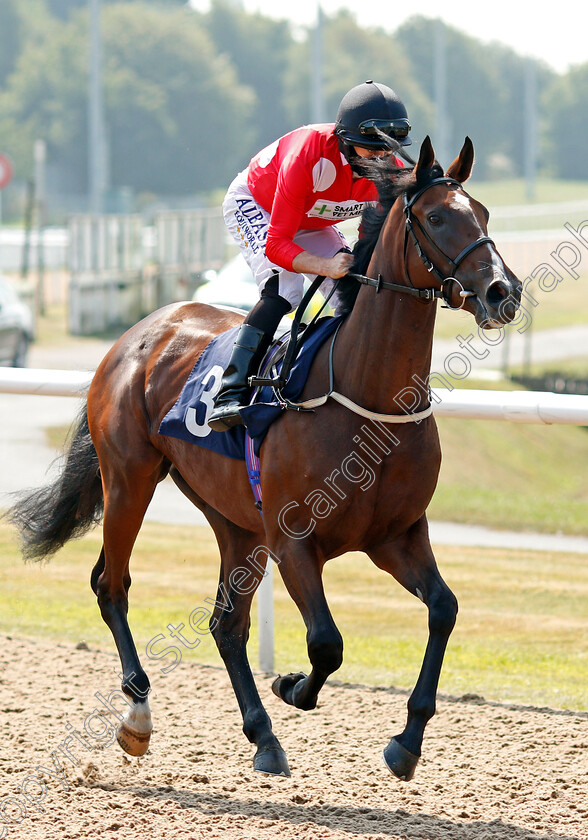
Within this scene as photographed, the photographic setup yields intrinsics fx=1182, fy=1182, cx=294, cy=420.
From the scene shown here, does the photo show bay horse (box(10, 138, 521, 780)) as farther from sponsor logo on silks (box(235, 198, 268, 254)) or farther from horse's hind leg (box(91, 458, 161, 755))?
sponsor logo on silks (box(235, 198, 268, 254))

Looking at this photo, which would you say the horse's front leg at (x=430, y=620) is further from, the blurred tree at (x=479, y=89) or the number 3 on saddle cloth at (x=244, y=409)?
the blurred tree at (x=479, y=89)

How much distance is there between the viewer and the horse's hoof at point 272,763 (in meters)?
4.02

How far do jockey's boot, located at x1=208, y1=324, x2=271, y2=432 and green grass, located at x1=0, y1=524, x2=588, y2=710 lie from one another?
192 centimetres

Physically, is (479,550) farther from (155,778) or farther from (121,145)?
(121,145)

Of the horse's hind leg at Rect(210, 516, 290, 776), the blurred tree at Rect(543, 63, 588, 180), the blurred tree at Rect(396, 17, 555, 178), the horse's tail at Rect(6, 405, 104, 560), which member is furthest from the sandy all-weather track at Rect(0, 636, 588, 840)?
the blurred tree at Rect(396, 17, 555, 178)

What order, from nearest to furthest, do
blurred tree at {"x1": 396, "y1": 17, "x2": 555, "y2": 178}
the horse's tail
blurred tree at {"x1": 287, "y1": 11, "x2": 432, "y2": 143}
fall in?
the horse's tail, blurred tree at {"x1": 287, "y1": 11, "x2": 432, "y2": 143}, blurred tree at {"x1": 396, "y1": 17, "x2": 555, "y2": 178}

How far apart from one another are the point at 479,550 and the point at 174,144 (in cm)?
6712

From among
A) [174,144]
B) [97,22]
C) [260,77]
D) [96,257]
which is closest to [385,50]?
[260,77]

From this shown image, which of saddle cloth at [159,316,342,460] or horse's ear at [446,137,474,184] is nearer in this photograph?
horse's ear at [446,137,474,184]

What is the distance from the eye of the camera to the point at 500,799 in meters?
3.88

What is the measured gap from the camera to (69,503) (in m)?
5.15

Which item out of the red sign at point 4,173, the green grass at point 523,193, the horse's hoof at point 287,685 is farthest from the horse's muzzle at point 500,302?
the green grass at point 523,193

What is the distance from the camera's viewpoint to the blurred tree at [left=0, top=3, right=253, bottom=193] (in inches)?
2790

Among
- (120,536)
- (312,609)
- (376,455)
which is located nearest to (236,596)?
(120,536)
